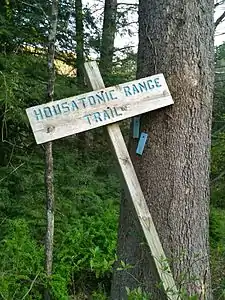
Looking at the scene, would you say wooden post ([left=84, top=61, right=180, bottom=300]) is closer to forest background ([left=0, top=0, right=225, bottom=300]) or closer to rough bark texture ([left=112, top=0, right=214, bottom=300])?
rough bark texture ([left=112, top=0, right=214, bottom=300])

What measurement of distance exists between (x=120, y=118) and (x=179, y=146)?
47cm

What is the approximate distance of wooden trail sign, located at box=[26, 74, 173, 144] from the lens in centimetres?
233

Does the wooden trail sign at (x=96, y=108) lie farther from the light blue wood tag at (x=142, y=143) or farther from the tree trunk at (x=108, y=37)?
the tree trunk at (x=108, y=37)

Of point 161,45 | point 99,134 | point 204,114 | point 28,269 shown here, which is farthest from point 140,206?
point 99,134

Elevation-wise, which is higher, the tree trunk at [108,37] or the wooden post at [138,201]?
the tree trunk at [108,37]

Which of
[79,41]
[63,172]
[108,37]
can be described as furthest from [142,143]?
[108,37]

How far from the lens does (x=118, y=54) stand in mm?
8539

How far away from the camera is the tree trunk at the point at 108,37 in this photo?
7307 mm

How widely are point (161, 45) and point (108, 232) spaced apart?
3.02 metres

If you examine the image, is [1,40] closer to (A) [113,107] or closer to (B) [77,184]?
(B) [77,184]

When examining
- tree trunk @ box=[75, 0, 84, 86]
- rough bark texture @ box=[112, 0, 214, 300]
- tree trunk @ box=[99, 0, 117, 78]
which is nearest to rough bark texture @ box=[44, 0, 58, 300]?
rough bark texture @ box=[112, 0, 214, 300]

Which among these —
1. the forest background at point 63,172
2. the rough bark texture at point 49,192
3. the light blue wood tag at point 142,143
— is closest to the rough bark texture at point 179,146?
the light blue wood tag at point 142,143

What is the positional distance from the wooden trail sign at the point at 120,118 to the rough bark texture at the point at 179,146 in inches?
6.0

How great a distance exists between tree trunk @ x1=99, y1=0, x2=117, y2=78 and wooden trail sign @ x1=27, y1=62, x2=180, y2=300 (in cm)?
469
